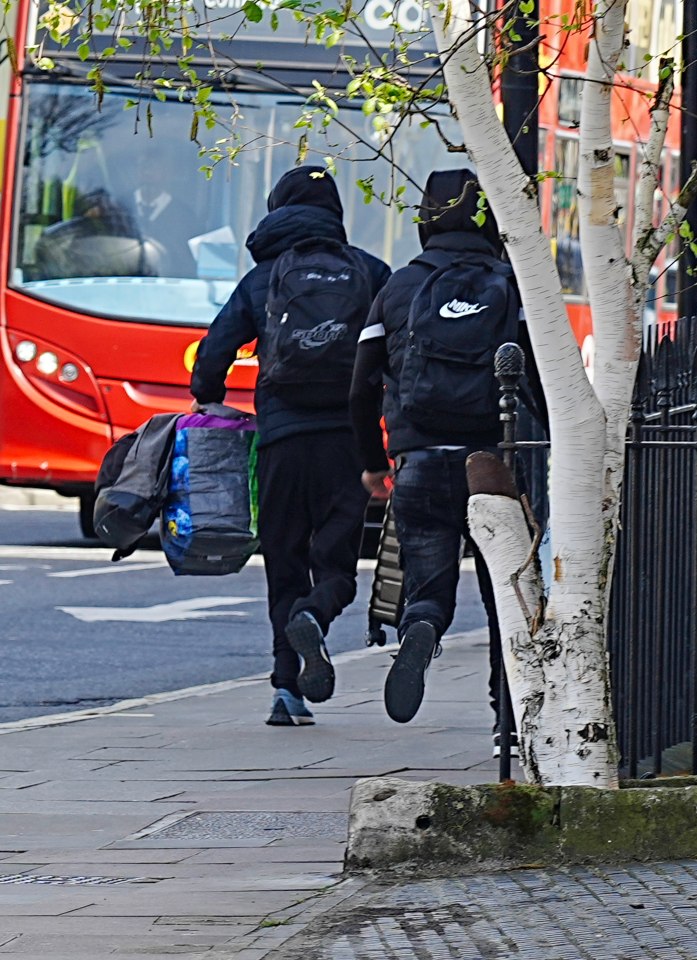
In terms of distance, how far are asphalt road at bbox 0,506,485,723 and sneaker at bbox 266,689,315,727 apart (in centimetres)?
113

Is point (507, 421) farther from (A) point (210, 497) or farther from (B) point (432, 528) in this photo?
(A) point (210, 497)

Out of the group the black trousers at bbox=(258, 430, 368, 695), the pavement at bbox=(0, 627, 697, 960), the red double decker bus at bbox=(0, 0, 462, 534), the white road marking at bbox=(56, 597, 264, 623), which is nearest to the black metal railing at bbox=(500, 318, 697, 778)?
the pavement at bbox=(0, 627, 697, 960)

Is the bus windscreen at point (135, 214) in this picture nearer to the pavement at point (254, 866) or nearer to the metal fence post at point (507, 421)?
the pavement at point (254, 866)

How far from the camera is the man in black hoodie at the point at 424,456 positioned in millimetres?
7309

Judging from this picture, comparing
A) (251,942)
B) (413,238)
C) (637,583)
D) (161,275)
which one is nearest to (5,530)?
(161,275)

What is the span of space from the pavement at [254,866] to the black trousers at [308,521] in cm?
52

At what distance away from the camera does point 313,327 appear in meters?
8.12

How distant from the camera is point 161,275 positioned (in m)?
16.5

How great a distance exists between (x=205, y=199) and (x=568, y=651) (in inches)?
442

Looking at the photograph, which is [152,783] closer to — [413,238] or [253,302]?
[253,302]

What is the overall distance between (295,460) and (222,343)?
1.71 feet

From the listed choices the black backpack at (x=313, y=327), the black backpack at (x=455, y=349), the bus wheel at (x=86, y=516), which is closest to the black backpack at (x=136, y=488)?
the black backpack at (x=313, y=327)

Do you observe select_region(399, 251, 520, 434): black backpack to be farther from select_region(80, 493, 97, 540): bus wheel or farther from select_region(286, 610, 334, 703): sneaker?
select_region(80, 493, 97, 540): bus wheel

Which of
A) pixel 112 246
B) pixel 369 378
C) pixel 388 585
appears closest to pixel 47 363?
pixel 112 246
